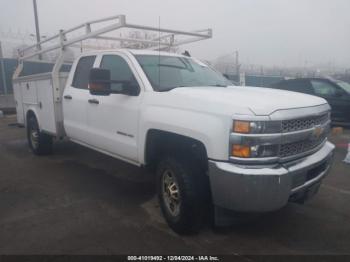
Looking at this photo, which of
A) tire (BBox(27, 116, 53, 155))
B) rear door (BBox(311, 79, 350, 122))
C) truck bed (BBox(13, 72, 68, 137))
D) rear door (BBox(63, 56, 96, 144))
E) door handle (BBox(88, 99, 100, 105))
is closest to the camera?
door handle (BBox(88, 99, 100, 105))

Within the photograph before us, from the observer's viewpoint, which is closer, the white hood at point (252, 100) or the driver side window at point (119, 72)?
the white hood at point (252, 100)

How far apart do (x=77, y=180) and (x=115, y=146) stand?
1346 mm

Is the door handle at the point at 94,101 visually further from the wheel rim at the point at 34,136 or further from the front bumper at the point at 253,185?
the wheel rim at the point at 34,136

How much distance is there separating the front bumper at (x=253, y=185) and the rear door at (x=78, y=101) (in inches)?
104

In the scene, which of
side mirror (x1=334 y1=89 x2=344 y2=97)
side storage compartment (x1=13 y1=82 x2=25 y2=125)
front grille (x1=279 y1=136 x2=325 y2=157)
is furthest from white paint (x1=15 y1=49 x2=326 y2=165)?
side mirror (x1=334 y1=89 x2=344 y2=97)

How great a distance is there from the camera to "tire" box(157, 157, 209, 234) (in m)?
3.16

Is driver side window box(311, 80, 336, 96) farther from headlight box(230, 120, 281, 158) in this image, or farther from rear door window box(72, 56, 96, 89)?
headlight box(230, 120, 281, 158)

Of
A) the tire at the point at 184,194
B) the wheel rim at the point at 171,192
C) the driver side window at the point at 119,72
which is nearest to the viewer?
the tire at the point at 184,194

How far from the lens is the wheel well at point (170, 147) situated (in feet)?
10.7

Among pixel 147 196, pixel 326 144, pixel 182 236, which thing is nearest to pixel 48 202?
Answer: pixel 147 196

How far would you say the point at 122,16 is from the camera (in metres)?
4.51

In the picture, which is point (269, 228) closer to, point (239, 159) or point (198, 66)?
point (239, 159)

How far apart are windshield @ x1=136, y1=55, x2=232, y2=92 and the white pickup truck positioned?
0.05 ft

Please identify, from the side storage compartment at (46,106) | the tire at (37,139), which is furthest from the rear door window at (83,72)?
the tire at (37,139)
